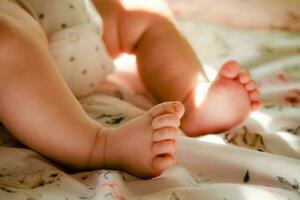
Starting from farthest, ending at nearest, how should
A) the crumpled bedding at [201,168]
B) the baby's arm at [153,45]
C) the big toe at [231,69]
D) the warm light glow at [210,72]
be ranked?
the warm light glow at [210,72] < the baby's arm at [153,45] < the big toe at [231,69] < the crumpled bedding at [201,168]

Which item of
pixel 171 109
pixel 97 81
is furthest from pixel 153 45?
pixel 171 109

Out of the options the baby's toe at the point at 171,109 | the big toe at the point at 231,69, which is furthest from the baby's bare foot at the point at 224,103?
the baby's toe at the point at 171,109

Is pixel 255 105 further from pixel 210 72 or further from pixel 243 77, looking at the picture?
pixel 210 72

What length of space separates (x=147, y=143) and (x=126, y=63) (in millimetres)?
412

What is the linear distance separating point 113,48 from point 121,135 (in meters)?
0.32

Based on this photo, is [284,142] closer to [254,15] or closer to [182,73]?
[182,73]

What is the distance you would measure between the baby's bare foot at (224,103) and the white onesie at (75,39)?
0.53ft

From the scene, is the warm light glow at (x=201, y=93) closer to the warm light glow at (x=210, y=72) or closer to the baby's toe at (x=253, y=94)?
the baby's toe at (x=253, y=94)

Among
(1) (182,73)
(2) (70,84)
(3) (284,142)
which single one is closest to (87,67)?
(2) (70,84)

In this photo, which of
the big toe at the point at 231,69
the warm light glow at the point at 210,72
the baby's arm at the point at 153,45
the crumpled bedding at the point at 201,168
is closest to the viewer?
the crumpled bedding at the point at 201,168

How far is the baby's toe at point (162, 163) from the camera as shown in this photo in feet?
1.93

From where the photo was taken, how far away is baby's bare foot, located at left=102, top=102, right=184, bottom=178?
1.94 feet

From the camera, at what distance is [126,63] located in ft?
3.26

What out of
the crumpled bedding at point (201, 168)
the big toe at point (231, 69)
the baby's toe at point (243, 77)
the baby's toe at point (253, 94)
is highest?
the big toe at point (231, 69)
